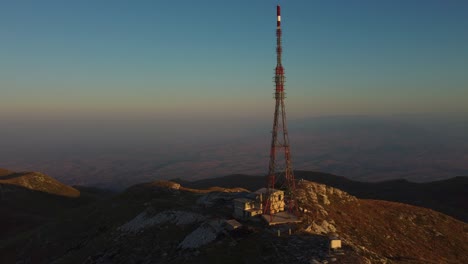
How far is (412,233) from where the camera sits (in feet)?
149

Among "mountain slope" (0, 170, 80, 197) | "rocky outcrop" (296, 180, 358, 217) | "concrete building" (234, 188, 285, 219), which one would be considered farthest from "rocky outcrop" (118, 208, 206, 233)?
"mountain slope" (0, 170, 80, 197)

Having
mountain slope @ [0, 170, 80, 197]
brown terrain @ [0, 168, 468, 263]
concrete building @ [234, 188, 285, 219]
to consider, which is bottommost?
mountain slope @ [0, 170, 80, 197]

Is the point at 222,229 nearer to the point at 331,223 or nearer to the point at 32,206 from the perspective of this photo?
the point at 331,223

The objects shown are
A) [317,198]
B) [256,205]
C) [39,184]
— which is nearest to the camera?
[256,205]

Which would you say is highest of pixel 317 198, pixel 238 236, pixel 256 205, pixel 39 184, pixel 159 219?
pixel 256 205

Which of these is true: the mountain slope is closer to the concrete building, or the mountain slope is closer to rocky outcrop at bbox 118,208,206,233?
rocky outcrop at bbox 118,208,206,233

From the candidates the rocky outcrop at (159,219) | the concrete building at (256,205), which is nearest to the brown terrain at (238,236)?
the rocky outcrop at (159,219)

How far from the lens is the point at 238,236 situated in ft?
102

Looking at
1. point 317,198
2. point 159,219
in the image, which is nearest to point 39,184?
point 159,219

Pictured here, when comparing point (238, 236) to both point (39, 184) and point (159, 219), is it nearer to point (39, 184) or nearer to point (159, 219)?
point (159, 219)

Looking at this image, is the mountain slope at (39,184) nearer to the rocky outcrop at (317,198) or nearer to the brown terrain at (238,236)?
the brown terrain at (238,236)

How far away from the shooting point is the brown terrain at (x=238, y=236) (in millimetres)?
29094

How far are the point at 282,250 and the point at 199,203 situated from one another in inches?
796

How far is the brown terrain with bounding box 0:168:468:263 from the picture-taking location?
29.1 m
